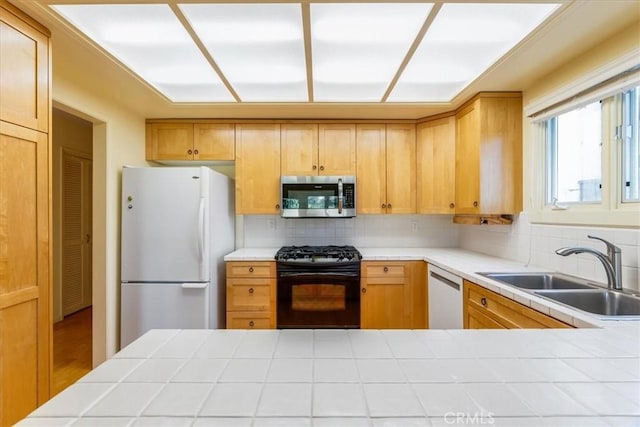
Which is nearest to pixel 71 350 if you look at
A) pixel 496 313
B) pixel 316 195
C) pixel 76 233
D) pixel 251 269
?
pixel 76 233

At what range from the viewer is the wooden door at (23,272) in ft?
A: 4.38

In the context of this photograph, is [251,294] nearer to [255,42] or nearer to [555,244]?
[255,42]

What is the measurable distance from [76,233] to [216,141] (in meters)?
2.70

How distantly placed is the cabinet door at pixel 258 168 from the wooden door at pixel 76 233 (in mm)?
2645

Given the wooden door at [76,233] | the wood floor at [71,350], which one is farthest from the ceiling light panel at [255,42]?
the wooden door at [76,233]

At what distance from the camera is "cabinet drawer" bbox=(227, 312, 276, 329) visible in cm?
257

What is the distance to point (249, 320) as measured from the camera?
2574 millimetres

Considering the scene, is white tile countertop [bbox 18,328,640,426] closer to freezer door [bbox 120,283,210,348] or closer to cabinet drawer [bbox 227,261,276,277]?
freezer door [bbox 120,283,210,348]

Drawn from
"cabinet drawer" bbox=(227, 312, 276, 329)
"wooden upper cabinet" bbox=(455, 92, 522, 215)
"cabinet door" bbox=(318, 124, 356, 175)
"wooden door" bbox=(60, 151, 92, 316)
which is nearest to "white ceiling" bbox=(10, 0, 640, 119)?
"wooden upper cabinet" bbox=(455, 92, 522, 215)

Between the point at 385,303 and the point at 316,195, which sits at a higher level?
the point at 316,195

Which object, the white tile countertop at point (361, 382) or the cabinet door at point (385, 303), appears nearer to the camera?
the white tile countertop at point (361, 382)

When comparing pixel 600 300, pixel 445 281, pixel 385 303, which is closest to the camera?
pixel 600 300

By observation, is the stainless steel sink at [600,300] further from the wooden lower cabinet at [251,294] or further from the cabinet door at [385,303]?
the wooden lower cabinet at [251,294]

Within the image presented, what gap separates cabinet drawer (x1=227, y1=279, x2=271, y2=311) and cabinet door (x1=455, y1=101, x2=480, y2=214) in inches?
73.8
